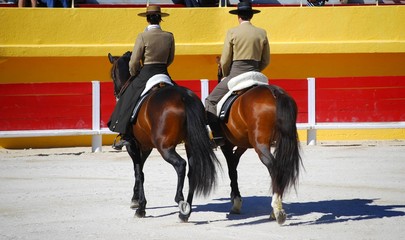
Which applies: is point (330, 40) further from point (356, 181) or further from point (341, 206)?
point (341, 206)

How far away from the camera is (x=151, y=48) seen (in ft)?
30.7

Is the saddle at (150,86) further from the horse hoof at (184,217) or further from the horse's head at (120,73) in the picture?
the horse hoof at (184,217)

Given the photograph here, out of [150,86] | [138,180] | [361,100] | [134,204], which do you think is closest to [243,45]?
[150,86]

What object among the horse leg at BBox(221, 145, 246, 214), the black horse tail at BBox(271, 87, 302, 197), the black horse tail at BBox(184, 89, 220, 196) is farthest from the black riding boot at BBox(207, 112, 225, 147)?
the black horse tail at BBox(271, 87, 302, 197)

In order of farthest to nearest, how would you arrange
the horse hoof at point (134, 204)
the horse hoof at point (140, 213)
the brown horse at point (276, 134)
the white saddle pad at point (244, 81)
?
1. the horse hoof at point (134, 204)
2. the horse hoof at point (140, 213)
3. the white saddle pad at point (244, 81)
4. the brown horse at point (276, 134)

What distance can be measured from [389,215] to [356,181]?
2.76m

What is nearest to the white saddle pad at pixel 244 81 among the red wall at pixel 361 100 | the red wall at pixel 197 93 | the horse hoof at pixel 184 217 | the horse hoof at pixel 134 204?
the horse hoof at pixel 184 217

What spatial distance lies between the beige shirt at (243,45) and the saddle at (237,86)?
0.24 metres

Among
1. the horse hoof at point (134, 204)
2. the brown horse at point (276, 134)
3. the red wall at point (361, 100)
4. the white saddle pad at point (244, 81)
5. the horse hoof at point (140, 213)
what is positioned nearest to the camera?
the brown horse at point (276, 134)

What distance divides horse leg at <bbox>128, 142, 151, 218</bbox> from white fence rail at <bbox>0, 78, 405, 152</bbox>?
6.38 meters

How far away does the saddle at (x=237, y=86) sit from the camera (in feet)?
29.6

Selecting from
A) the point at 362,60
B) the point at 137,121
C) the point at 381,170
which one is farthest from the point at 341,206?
the point at 362,60

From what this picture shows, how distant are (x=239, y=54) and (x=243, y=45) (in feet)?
0.30

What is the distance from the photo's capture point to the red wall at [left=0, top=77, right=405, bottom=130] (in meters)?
16.1
